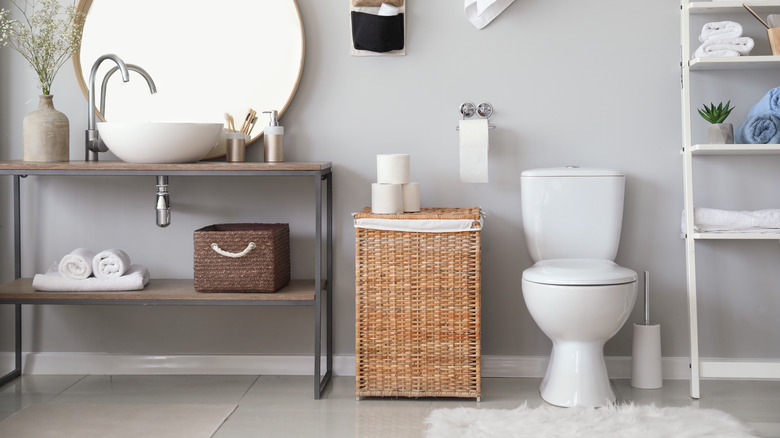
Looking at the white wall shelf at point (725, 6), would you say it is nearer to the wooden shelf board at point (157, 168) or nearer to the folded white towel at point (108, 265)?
the wooden shelf board at point (157, 168)

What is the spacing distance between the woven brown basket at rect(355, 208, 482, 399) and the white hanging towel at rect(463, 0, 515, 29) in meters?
0.77

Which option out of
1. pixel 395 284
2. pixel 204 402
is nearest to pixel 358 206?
pixel 395 284

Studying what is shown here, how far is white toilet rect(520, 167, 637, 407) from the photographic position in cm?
246

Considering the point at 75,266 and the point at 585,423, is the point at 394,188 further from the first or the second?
the point at 75,266

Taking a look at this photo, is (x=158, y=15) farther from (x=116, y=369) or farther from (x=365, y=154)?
(x=116, y=369)

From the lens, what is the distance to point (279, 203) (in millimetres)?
2979

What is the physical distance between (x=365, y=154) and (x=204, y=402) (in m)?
1.11

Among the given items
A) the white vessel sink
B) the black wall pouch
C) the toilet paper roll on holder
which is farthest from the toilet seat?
the white vessel sink

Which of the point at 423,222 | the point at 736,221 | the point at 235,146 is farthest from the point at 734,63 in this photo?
the point at 235,146

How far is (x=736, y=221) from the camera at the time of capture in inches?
107

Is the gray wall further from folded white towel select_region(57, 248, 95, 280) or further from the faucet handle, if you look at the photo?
folded white towel select_region(57, 248, 95, 280)

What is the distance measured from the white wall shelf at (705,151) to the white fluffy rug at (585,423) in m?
0.32

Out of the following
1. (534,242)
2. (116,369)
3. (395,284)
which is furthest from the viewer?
(116,369)

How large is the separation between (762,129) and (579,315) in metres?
0.95
